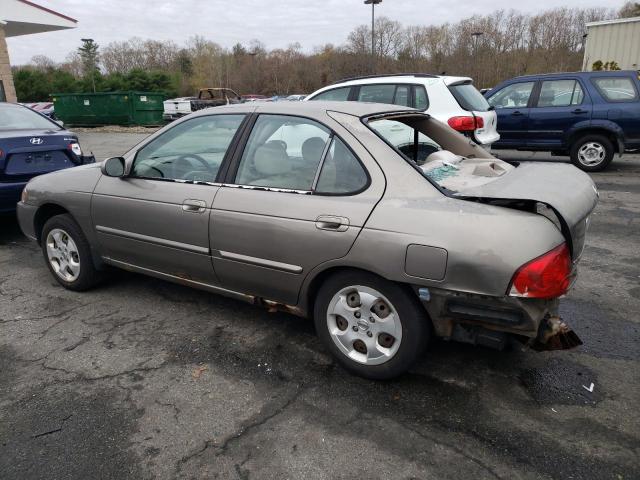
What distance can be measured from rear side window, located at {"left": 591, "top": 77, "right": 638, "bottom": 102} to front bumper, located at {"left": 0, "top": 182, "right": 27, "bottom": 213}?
9534 millimetres

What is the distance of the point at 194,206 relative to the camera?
338 cm

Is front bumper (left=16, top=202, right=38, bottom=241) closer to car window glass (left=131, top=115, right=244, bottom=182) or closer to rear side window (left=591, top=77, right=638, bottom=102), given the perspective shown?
car window glass (left=131, top=115, right=244, bottom=182)

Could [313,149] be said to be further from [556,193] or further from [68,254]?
[68,254]

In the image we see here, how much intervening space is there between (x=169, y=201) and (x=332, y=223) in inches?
53.0

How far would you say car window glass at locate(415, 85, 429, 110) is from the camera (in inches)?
309

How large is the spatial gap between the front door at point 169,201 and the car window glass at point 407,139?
994 millimetres

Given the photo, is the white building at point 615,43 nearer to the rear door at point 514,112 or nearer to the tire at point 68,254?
the rear door at point 514,112

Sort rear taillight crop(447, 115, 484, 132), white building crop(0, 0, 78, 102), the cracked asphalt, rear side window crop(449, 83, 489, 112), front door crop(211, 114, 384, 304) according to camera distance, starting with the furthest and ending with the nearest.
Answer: white building crop(0, 0, 78, 102)
rear side window crop(449, 83, 489, 112)
rear taillight crop(447, 115, 484, 132)
front door crop(211, 114, 384, 304)
the cracked asphalt

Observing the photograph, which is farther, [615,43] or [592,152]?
[615,43]

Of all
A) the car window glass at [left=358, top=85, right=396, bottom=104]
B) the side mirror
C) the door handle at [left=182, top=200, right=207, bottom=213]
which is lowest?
the door handle at [left=182, top=200, right=207, bottom=213]

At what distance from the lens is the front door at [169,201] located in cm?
344

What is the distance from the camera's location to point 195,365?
3.19 meters

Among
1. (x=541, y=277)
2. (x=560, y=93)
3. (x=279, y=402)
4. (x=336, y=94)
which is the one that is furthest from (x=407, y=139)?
(x=560, y=93)

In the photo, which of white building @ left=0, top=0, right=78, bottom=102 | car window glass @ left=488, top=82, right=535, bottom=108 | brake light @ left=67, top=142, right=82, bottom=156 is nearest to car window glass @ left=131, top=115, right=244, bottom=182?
brake light @ left=67, top=142, right=82, bottom=156
